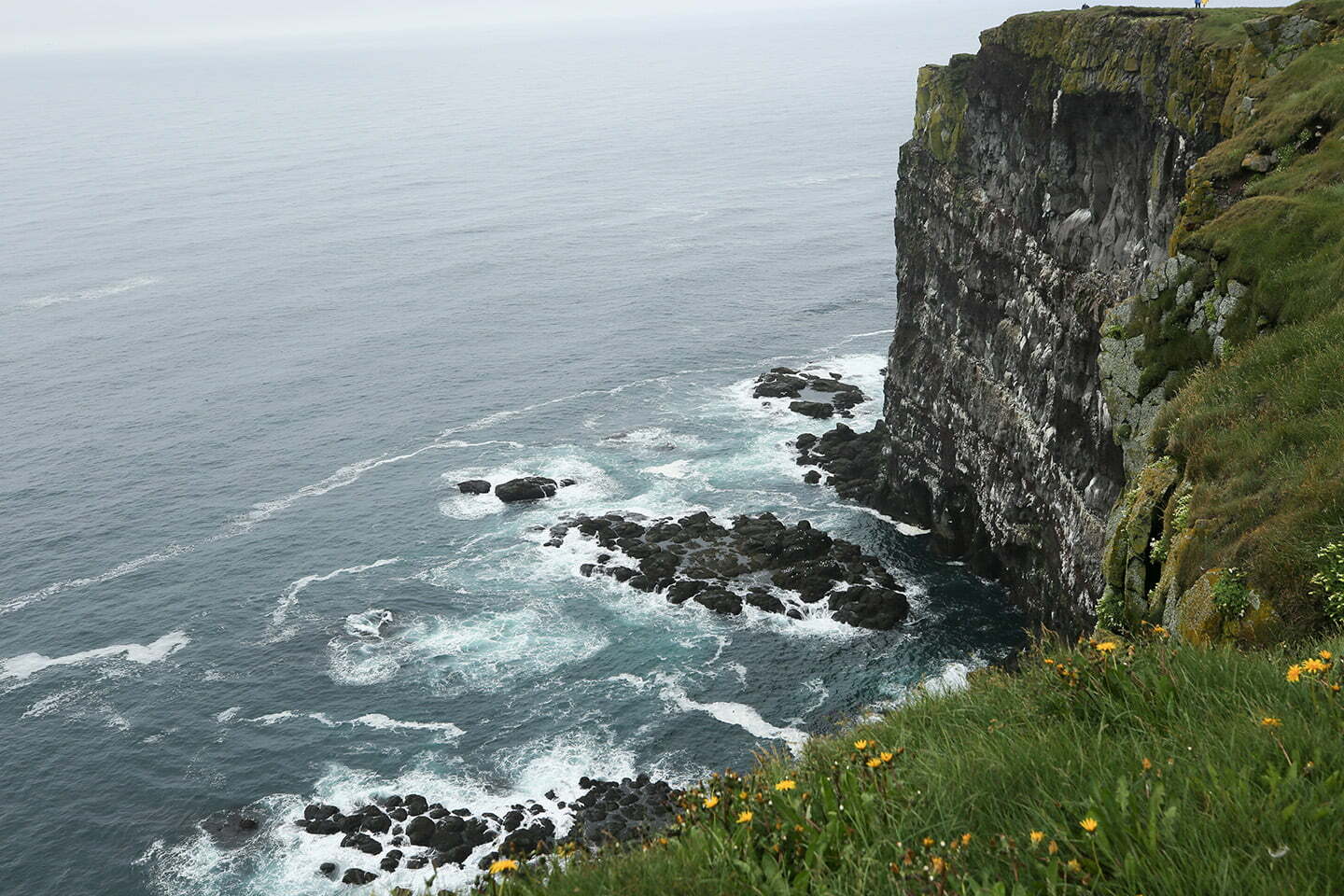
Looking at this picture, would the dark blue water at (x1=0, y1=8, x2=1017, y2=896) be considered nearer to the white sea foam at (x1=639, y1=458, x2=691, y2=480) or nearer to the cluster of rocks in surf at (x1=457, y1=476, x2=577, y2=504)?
the white sea foam at (x1=639, y1=458, x2=691, y2=480)

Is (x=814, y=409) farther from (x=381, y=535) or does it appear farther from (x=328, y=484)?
(x=328, y=484)

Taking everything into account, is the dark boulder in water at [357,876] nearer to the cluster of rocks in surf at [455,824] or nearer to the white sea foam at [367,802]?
the cluster of rocks in surf at [455,824]

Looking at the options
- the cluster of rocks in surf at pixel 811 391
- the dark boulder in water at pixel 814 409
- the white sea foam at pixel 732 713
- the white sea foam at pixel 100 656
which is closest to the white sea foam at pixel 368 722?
the white sea foam at pixel 100 656

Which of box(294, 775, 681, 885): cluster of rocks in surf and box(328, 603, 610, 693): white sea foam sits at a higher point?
box(294, 775, 681, 885): cluster of rocks in surf

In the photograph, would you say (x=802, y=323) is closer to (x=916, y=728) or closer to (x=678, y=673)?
(x=678, y=673)

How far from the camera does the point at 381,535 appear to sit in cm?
7269

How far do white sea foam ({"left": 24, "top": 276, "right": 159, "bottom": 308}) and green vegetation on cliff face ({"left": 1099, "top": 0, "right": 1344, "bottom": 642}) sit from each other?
126 meters

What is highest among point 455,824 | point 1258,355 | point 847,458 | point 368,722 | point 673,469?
point 1258,355

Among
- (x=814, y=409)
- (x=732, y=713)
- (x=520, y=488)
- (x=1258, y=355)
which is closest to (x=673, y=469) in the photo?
(x=520, y=488)

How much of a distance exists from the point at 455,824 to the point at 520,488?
34.2 m

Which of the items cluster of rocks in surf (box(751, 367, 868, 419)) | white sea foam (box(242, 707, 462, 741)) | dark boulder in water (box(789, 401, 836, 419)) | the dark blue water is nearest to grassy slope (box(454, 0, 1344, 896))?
the dark blue water

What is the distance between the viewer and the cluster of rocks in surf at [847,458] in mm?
74875

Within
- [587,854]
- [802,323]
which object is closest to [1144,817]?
[587,854]

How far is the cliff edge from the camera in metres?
21.4
